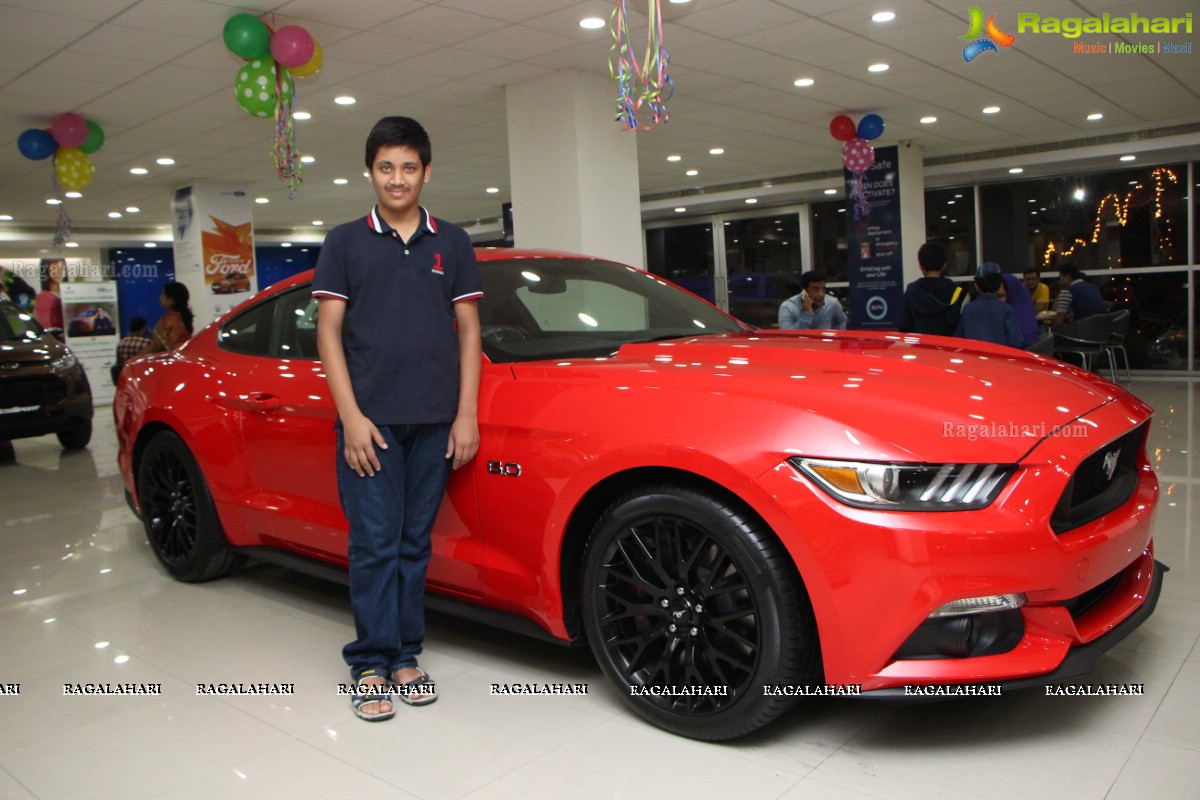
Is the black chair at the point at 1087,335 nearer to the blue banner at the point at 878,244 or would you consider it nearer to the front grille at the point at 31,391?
the blue banner at the point at 878,244


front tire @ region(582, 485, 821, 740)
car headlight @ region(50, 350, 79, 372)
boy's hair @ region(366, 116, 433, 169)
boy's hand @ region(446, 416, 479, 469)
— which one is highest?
boy's hair @ region(366, 116, 433, 169)

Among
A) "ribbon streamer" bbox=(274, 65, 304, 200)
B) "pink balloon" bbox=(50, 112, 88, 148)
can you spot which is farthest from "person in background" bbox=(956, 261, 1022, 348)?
"pink balloon" bbox=(50, 112, 88, 148)

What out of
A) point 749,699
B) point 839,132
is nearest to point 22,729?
point 749,699

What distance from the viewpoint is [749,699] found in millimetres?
1957

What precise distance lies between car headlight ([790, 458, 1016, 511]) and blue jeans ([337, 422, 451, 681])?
105cm

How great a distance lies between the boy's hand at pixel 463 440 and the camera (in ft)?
7.61

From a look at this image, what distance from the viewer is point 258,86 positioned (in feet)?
17.9

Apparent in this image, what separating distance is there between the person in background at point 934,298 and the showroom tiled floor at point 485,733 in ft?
7.52

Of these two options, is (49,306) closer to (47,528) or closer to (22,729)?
(47,528)

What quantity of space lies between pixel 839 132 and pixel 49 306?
481 inches

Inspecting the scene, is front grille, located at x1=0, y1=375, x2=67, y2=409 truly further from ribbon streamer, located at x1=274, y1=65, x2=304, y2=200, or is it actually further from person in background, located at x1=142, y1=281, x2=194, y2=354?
ribbon streamer, located at x1=274, y1=65, x2=304, y2=200

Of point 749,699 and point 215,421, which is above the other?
point 215,421

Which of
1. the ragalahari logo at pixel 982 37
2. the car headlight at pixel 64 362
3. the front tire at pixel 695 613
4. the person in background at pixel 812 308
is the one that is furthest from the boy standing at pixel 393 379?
the car headlight at pixel 64 362

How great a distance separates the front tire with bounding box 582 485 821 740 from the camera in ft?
6.20
